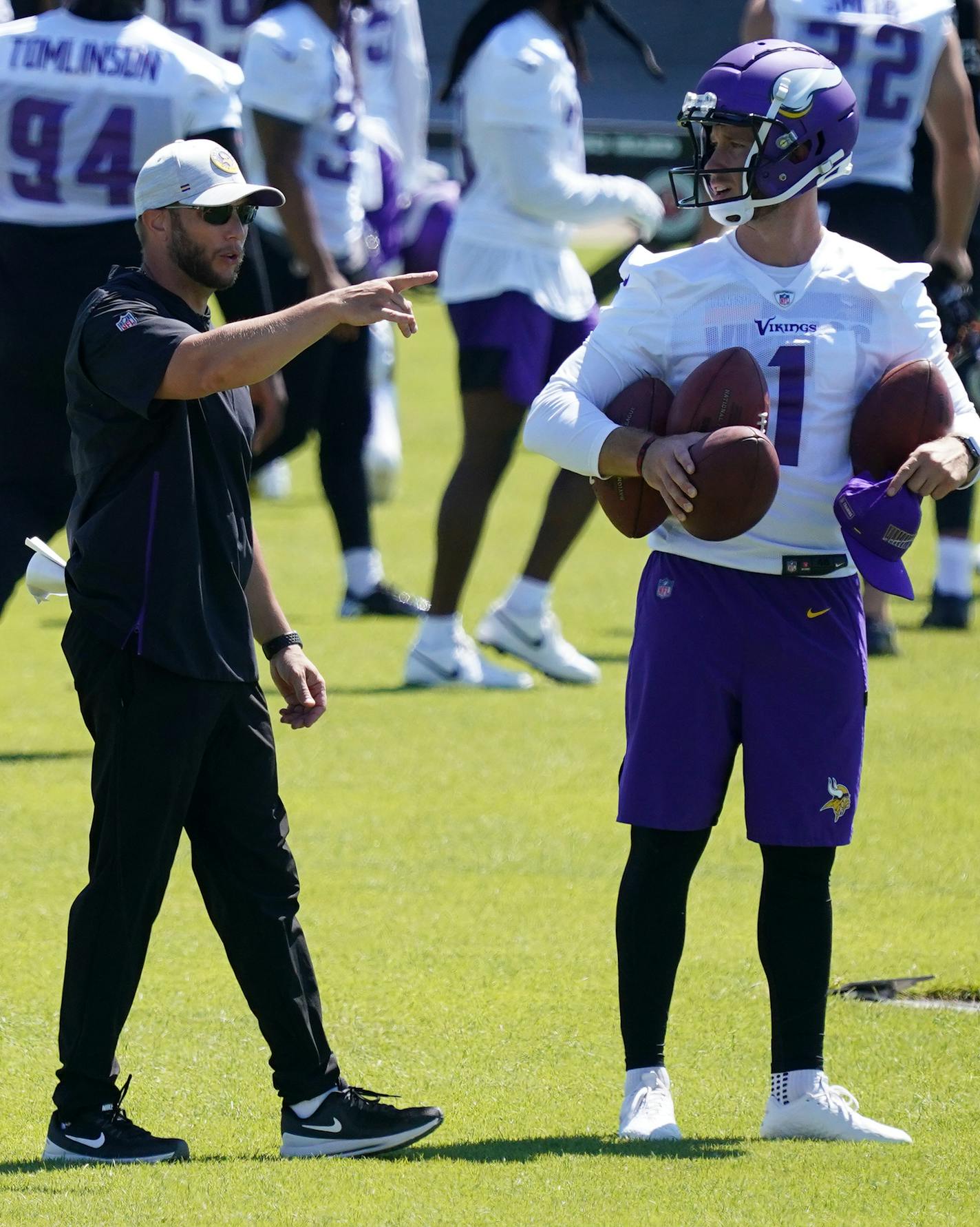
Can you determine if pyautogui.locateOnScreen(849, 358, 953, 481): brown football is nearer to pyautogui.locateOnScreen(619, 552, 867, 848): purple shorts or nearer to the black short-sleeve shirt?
pyautogui.locateOnScreen(619, 552, 867, 848): purple shorts

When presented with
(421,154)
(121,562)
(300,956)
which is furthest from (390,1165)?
(421,154)

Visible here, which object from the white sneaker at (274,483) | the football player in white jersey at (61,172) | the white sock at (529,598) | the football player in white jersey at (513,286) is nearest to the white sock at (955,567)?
the football player in white jersey at (513,286)

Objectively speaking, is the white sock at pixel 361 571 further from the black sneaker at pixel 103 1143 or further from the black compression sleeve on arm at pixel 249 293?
the black sneaker at pixel 103 1143

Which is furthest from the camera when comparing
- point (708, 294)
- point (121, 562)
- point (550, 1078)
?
point (550, 1078)

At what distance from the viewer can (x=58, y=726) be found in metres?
7.19

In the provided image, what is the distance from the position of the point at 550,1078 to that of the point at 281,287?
4.87m

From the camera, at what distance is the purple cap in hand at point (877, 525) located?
3795 mm

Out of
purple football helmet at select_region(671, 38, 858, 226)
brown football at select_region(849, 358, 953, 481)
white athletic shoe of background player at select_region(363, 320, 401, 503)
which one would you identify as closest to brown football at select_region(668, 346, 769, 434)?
brown football at select_region(849, 358, 953, 481)

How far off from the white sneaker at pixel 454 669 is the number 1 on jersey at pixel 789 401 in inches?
150

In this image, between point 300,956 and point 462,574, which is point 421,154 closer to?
point 462,574

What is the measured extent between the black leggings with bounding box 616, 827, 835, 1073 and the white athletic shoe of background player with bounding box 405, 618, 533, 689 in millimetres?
3717

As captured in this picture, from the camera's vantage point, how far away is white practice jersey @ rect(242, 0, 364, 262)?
25.9 feet

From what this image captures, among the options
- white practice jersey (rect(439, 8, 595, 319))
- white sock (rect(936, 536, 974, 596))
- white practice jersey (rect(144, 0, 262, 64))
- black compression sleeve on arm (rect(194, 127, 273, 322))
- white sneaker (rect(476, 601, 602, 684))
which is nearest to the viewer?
black compression sleeve on arm (rect(194, 127, 273, 322))

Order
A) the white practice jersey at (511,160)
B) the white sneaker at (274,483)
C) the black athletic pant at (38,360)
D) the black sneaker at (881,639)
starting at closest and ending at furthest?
the black athletic pant at (38,360)
the white practice jersey at (511,160)
the black sneaker at (881,639)
the white sneaker at (274,483)
